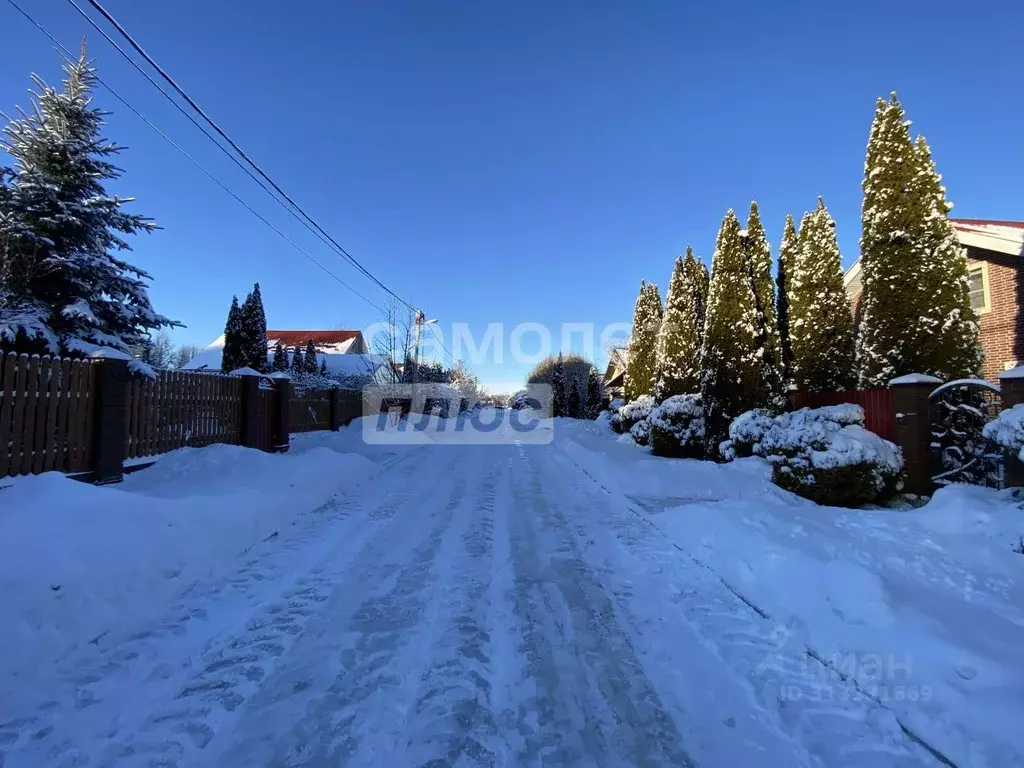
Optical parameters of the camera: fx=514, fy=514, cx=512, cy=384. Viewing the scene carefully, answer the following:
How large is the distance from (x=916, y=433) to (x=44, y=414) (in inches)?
456

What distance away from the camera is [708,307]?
1383 cm

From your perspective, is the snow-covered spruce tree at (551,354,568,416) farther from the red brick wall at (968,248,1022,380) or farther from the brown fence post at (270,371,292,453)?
the brown fence post at (270,371,292,453)

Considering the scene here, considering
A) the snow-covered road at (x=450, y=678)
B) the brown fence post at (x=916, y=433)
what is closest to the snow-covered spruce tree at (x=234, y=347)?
the snow-covered road at (x=450, y=678)

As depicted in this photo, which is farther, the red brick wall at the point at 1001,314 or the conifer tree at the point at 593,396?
the conifer tree at the point at 593,396

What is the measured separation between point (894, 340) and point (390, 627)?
33.3 feet

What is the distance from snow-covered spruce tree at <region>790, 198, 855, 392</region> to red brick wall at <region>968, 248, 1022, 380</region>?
2879 millimetres

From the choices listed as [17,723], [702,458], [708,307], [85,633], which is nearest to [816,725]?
[17,723]

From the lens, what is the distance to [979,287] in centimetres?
1304

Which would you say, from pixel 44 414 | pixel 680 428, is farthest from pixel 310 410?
pixel 680 428

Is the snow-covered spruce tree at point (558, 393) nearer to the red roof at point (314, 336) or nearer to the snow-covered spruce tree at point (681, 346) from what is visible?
the snow-covered spruce tree at point (681, 346)

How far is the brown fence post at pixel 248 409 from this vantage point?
1134cm

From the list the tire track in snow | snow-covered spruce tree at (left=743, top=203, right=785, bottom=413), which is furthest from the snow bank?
snow-covered spruce tree at (left=743, top=203, right=785, bottom=413)

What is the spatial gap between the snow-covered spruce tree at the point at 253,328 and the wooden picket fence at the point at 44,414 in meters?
15.3

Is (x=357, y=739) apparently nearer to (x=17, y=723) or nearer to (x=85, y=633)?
(x=17, y=723)
